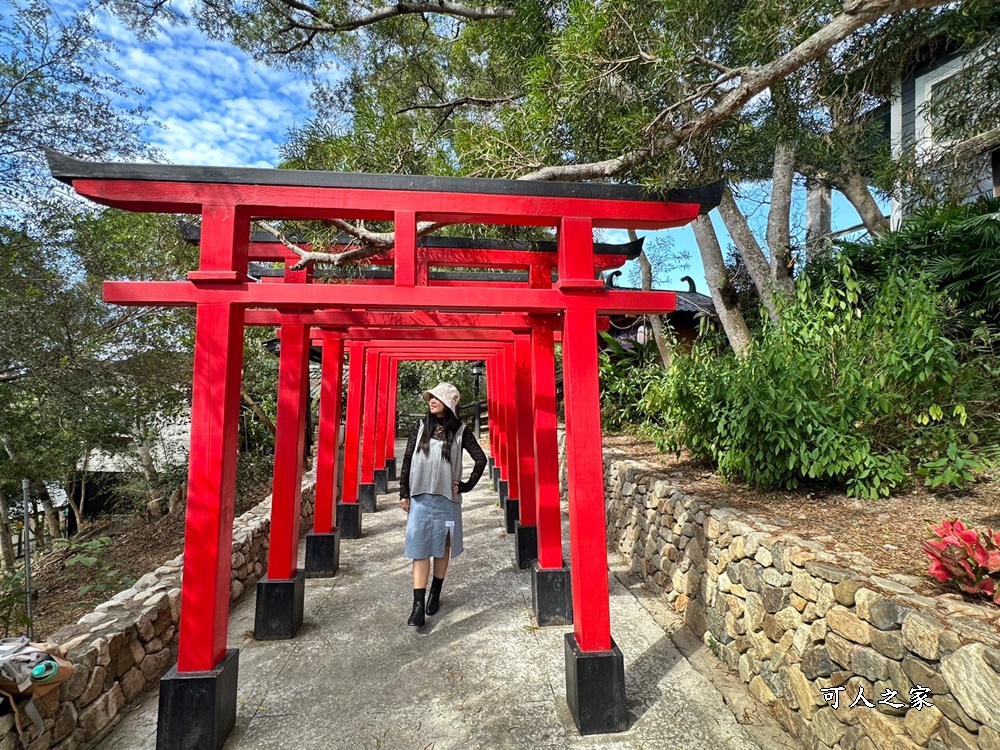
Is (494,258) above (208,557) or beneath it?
above

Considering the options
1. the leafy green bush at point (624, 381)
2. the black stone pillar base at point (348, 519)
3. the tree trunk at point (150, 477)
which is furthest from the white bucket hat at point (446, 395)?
the tree trunk at point (150, 477)

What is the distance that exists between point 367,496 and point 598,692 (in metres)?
5.53

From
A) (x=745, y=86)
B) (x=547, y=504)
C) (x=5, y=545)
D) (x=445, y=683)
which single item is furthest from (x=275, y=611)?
(x=5, y=545)

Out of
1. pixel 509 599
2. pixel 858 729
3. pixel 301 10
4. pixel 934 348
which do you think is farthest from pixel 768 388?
pixel 301 10

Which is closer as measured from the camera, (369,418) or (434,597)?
(434,597)

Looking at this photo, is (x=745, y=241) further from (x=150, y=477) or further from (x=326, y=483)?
(x=150, y=477)

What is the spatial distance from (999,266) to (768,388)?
2.93 metres

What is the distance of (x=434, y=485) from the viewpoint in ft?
12.7

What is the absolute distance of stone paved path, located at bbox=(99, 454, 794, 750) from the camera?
2688mm

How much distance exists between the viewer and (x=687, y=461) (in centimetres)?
555

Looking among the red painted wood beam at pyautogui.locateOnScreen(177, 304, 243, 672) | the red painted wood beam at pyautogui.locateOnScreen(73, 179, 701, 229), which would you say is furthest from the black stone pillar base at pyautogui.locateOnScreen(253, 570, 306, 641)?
the red painted wood beam at pyautogui.locateOnScreen(73, 179, 701, 229)

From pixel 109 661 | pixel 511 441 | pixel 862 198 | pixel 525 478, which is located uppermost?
pixel 862 198

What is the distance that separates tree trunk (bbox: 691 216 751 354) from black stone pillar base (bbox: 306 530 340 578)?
5189 mm

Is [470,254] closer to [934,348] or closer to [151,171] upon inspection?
[151,171]
